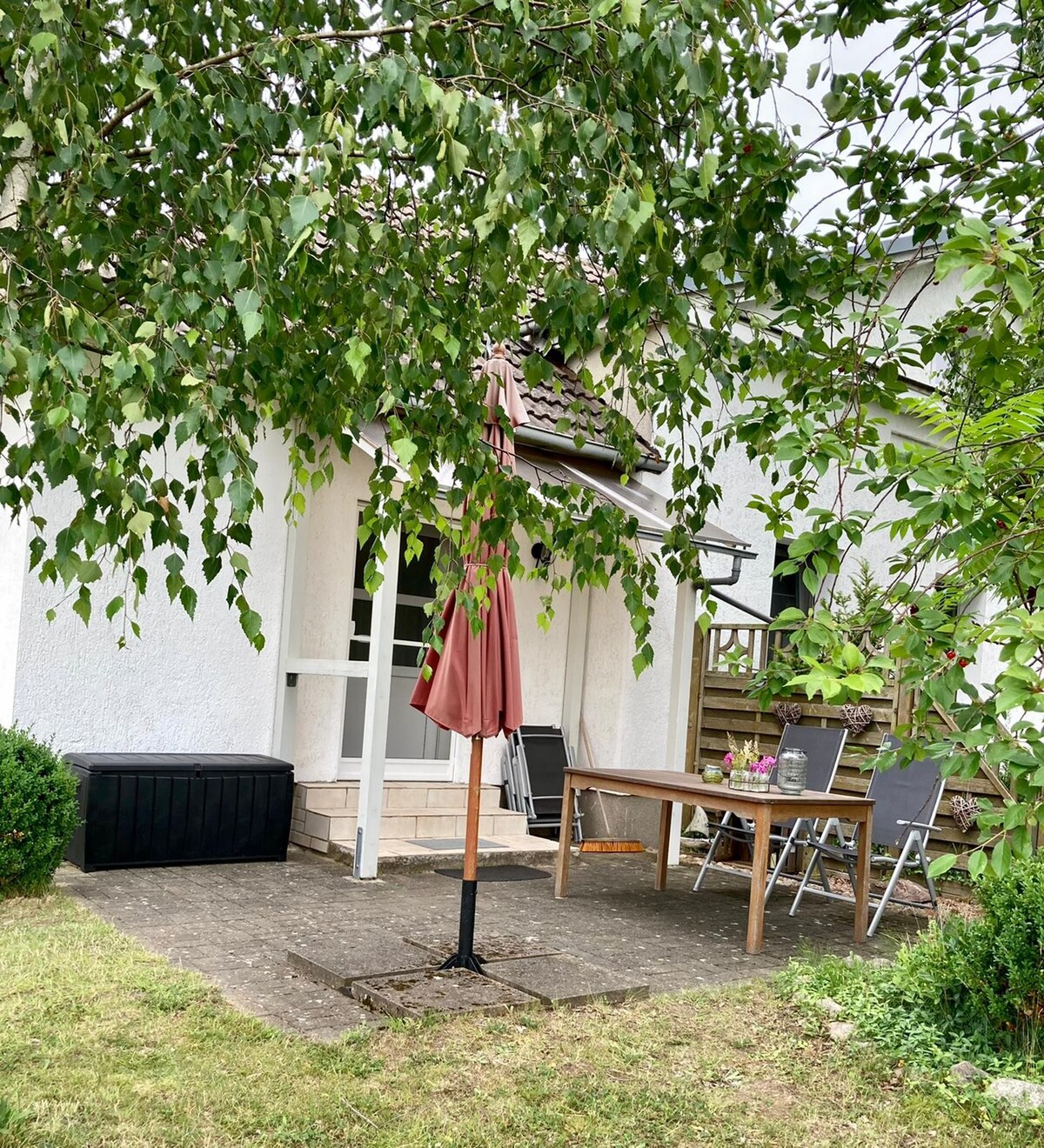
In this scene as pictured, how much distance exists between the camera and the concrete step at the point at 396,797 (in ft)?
28.4

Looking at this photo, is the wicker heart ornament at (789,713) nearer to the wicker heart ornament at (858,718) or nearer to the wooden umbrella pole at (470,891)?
the wicker heart ornament at (858,718)

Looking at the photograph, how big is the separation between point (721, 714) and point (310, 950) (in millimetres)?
5371

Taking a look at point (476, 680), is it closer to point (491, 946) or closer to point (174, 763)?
point (491, 946)

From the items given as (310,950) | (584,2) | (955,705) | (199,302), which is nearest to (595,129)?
(584,2)

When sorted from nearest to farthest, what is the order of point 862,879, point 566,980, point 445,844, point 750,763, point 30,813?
point 566,980, point 30,813, point 862,879, point 750,763, point 445,844

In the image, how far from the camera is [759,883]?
252 inches

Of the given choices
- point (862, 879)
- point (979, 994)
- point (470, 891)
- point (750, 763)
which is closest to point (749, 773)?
point (750, 763)

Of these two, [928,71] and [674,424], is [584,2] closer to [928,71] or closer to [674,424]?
[928,71]

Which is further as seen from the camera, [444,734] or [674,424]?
[444,734]

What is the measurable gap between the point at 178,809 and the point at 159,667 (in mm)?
1178

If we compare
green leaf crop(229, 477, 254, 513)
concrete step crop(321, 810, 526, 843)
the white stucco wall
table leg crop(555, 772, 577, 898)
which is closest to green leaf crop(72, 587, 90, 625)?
green leaf crop(229, 477, 254, 513)

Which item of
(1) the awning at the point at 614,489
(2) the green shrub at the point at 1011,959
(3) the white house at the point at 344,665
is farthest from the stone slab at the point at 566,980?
(1) the awning at the point at 614,489

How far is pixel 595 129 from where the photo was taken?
101 inches

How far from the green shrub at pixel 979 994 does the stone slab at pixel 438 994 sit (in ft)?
4.63
